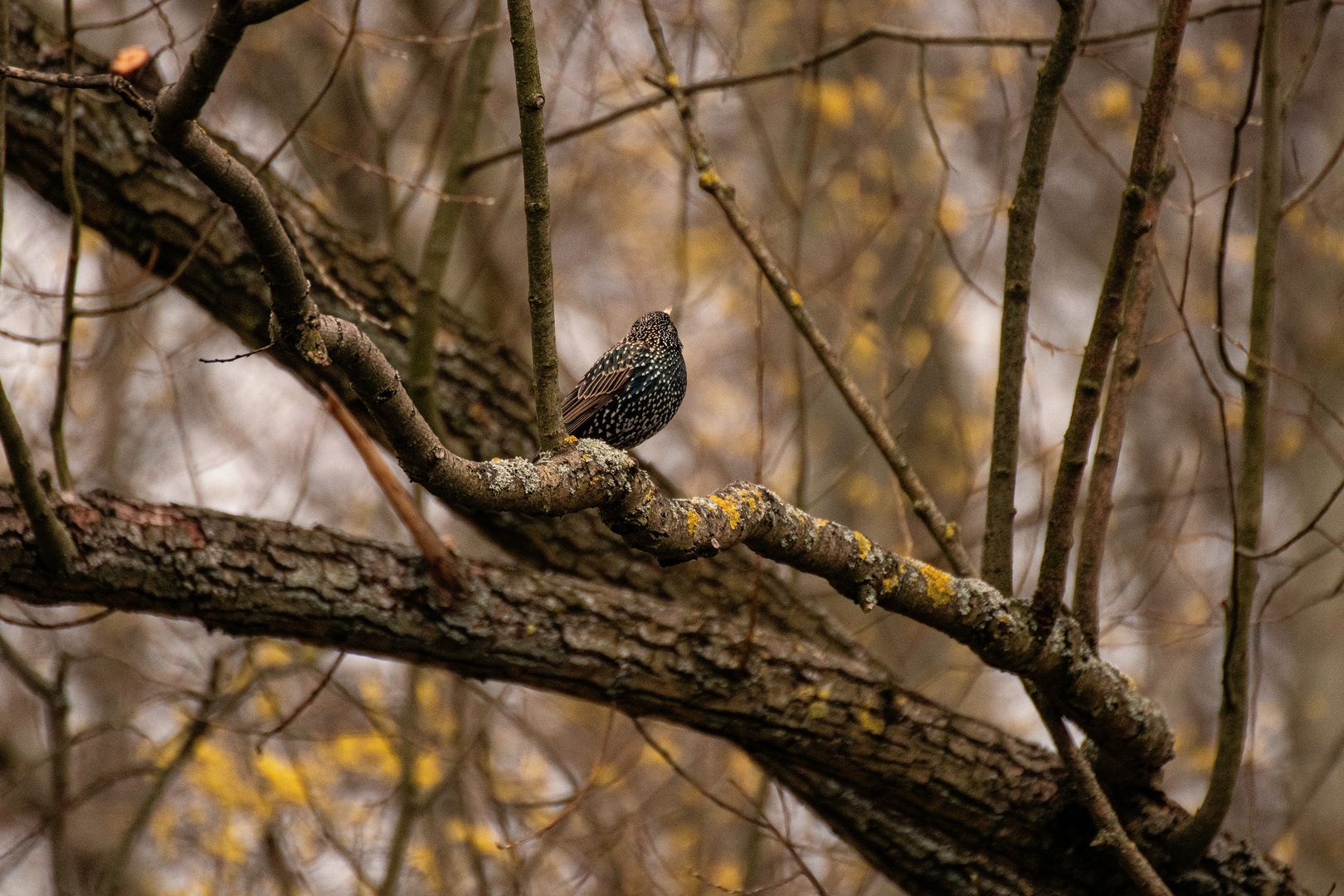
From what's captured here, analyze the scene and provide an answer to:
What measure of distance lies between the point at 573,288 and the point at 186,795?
4.67 metres

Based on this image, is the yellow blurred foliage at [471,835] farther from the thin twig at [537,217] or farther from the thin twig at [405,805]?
the thin twig at [537,217]

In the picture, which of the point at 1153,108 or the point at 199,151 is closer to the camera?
the point at 199,151

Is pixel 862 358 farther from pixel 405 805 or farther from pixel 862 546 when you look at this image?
pixel 862 546

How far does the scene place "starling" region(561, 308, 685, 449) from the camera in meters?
3.61

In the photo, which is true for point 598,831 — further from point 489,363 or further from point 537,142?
point 537,142

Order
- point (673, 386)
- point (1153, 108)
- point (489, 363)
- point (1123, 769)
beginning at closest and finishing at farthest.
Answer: point (1153, 108) < point (1123, 769) < point (673, 386) < point (489, 363)

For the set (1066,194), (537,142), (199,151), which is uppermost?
(1066,194)

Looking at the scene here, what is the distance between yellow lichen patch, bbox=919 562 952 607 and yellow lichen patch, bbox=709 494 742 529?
58cm

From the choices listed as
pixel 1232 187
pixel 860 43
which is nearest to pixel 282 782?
pixel 860 43

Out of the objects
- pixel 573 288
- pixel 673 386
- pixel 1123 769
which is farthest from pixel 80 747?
pixel 1123 769

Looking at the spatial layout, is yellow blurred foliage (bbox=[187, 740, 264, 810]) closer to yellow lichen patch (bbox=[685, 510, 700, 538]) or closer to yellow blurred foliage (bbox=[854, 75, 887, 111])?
yellow lichen patch (bbox=[685, 510, 700, 538])

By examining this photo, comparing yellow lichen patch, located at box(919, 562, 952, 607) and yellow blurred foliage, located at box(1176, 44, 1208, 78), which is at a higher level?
yellow blurred foliage, located at box(1176, 44, 1208, 78)

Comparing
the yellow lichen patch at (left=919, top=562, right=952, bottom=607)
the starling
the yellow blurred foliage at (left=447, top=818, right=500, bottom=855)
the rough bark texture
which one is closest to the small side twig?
the rough bark texture

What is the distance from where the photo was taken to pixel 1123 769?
3.11m
